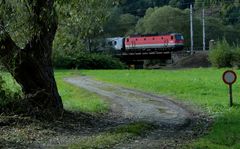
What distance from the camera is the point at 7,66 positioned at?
53.0 feet

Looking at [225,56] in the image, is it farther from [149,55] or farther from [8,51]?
[8,51]

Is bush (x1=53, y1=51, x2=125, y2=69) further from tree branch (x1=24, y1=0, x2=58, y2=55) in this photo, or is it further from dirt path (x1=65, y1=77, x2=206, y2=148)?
tree branch (x1=24, y1=0, x2=58, y2=55)

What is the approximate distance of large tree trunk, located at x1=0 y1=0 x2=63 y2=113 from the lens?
16.0 m

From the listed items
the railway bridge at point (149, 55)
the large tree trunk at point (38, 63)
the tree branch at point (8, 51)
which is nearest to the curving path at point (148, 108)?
the large tree trunk at point (38, 63)

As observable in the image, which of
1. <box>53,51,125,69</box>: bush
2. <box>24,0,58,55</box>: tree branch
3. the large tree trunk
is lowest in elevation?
<box>53,51,125,69</box>: bush

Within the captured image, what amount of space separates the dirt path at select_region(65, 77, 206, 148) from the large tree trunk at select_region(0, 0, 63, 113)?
2824 mm

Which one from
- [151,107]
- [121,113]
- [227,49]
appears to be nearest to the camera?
[121,113]

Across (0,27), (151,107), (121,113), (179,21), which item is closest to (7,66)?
(0,27)

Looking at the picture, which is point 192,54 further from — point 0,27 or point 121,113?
point 0,27

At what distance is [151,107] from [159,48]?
6587 cm

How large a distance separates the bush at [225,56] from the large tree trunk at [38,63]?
52071 mm

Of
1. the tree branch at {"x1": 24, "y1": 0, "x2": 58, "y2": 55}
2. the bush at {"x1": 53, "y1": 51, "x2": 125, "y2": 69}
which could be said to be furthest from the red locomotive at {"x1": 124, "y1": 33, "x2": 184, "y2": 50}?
the tree branch at {"x1": 24, "y1": 0, "x2": 58, "y2": 55}

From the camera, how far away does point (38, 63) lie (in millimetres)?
16844

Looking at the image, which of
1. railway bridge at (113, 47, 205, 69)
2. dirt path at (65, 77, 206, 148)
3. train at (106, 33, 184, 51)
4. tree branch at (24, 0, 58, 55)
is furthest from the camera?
railway bridge at (113, 47, 205, 69)
